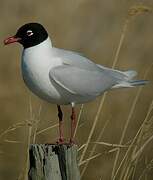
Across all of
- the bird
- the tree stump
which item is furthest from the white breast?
the tree stump

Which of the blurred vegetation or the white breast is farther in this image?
the blurred vegetation

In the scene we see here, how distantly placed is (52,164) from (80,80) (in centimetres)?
88

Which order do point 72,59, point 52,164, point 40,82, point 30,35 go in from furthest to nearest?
point 30,35 < point 72,59 < point 40,82 < point 52,164

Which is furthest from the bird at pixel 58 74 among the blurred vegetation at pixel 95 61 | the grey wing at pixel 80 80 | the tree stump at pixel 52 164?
the blurred vegetation at pixel 95 61

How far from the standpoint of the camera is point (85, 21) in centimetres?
748

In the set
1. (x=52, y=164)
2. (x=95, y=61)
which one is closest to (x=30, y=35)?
(x=52, y=164)

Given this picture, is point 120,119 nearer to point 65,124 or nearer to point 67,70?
point 65,124

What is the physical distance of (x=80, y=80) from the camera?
4438mm

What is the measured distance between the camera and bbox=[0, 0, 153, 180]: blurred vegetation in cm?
606

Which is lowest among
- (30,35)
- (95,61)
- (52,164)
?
(95,61)

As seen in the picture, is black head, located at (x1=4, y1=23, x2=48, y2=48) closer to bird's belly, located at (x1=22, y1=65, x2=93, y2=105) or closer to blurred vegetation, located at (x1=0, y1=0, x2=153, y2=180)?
bird's belly, located at (x1=22, y1=65, x2=93, y2=105)

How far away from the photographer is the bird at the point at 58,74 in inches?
167

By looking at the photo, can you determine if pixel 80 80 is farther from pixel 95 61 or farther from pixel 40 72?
pixel 95 61

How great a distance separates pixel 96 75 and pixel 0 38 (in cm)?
287
